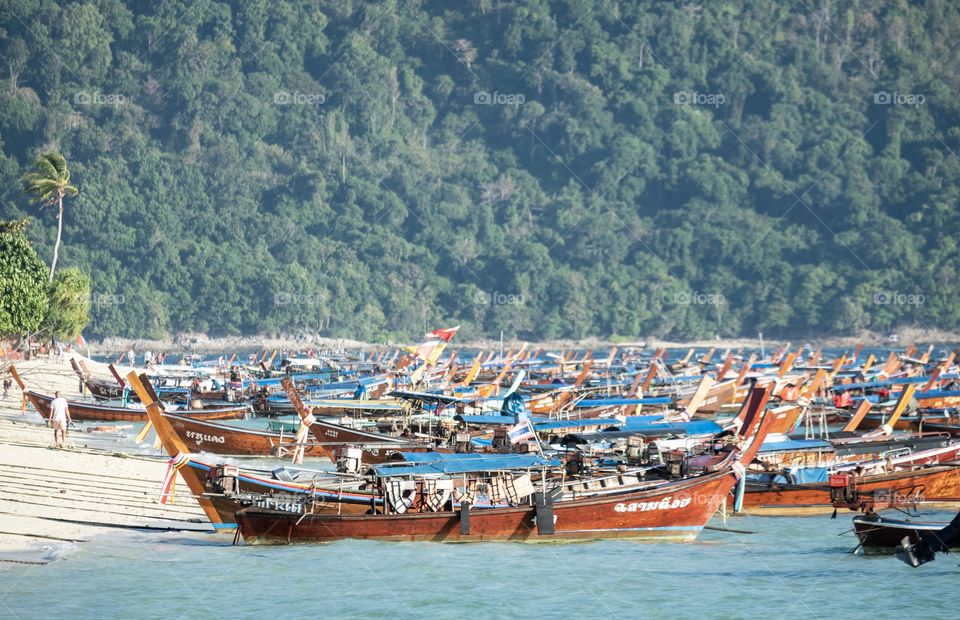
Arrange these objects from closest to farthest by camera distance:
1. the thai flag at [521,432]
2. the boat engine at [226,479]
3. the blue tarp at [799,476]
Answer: the boat engine at [226,479] → the blue tarp at [799,476] → the thai flag at [521,432]

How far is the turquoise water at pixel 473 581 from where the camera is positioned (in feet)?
86.8

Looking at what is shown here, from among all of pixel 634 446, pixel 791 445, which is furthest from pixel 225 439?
pixel 791 445

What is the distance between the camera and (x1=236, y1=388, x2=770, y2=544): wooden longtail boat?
30.3m

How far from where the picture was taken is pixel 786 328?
7416 inches

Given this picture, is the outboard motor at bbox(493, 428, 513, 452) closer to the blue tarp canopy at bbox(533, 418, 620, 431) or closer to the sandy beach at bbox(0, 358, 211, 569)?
the blue tarp canopy at bbox(533, 418, 620, 431)

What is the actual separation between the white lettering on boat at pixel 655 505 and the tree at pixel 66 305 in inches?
2296

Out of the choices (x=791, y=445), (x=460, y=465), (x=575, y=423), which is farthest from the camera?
(x=575, y=423)

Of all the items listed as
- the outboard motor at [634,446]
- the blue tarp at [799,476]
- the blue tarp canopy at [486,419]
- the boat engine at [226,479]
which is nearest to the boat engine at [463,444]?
the blue tarp canopy at [486,419]

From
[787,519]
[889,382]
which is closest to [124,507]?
[787,519]

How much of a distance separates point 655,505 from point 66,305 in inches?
2562

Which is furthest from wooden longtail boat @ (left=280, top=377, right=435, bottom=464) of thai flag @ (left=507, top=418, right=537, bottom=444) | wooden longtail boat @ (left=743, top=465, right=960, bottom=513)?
wooden longtail boat @ (left=743, top=465, right=960, bottom=513)

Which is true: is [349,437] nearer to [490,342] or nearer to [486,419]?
[486,419]

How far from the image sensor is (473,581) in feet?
94.1

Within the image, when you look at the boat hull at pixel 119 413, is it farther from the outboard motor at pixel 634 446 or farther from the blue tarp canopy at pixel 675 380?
the outboard motor at pixel 634 446
